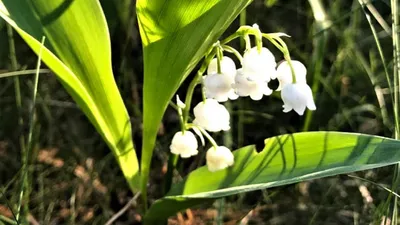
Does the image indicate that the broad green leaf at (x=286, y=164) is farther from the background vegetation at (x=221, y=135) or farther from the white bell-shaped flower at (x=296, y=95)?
the background vegetation at (x=221, y=135)

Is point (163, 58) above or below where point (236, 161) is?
above

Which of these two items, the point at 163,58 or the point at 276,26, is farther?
the point at 276,26

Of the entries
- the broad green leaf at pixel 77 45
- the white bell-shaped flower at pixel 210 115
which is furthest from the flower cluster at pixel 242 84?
the broad green leaf at pixel 77 45

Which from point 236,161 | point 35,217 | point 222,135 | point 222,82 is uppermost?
point 222,82

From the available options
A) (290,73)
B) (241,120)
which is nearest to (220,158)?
(290,73)

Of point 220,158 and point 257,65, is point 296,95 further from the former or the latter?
point 220,158

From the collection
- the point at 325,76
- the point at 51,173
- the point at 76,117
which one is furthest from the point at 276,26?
the point at 51,173

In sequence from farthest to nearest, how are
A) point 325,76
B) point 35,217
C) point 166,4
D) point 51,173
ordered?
point 325,76 → point 51,173 → point 35,217 → point 166,4

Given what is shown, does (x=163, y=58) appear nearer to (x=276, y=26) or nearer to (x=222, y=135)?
(x=222, y=135)
